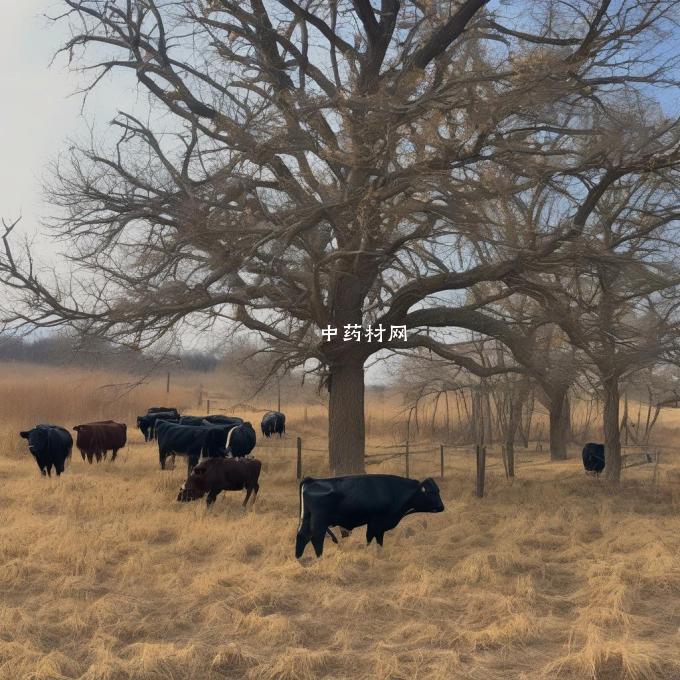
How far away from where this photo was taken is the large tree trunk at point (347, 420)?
45.2 feet

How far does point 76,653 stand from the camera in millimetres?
5629

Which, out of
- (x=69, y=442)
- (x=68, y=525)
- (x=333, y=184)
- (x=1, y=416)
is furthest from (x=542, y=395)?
(x=1, y=416)

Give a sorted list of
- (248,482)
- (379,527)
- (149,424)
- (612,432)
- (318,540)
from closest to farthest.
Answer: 1. (318,540)
2. (379,527)
3. (248,482)
4. (612,432)
5. (149,424)

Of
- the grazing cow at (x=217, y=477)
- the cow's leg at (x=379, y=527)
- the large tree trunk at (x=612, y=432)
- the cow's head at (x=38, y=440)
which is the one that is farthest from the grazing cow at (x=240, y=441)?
the large tree trunk at (x=612, y=432)

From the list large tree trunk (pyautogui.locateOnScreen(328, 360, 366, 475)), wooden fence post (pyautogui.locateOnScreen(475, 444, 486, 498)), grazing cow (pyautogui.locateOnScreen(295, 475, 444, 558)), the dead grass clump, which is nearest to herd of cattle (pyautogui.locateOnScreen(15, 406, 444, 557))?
grazing cow (pyautogui.locateOnScreen(295, 475, 444, 558))

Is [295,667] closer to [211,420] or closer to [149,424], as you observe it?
[211,420]

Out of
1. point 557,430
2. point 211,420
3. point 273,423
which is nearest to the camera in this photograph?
point 211,420

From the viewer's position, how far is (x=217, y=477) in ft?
37.7

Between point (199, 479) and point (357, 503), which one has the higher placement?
point (357, 503)

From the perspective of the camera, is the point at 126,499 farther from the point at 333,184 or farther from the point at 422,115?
the point at 422,115

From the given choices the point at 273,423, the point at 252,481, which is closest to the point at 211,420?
the point at 273,423

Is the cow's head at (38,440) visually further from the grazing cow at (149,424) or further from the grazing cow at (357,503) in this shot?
the grazing cow at (357,503)

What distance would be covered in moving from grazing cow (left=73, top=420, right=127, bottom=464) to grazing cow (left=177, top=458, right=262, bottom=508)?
662cm

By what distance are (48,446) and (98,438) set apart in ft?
8.68
